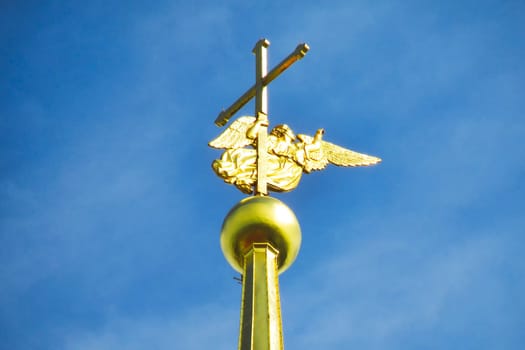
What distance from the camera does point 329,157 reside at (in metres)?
15.4

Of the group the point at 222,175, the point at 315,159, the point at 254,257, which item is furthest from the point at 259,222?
the point at 315,159

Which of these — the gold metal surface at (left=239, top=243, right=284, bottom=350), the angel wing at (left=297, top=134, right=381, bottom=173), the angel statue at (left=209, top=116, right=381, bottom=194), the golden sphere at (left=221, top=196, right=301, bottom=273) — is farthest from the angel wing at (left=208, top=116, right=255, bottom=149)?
the gold metal surface at (left=239, top=243, right=284, bottom=350)

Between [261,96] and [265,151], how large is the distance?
38.0 inches

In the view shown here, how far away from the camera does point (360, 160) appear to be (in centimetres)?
1545

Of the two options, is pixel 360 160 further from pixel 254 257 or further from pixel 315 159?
pixel 254 257

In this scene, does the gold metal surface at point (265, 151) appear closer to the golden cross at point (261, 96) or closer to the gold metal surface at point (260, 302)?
the golden cross at point (261, 96)

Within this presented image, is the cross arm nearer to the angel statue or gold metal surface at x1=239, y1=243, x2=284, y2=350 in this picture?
the angel statue

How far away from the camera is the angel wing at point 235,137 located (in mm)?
14438

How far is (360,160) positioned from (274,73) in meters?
2.02

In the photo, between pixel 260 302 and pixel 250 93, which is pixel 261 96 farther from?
pixel 260 302

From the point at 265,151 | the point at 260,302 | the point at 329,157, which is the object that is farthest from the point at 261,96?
the point at 260,302

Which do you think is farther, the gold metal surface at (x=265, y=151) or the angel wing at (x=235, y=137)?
the angel wing at (x=235, y=137)

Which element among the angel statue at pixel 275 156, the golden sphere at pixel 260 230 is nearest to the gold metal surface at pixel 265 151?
the angel statue at pixel 275 156

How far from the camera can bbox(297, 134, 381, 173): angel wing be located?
15070mm
